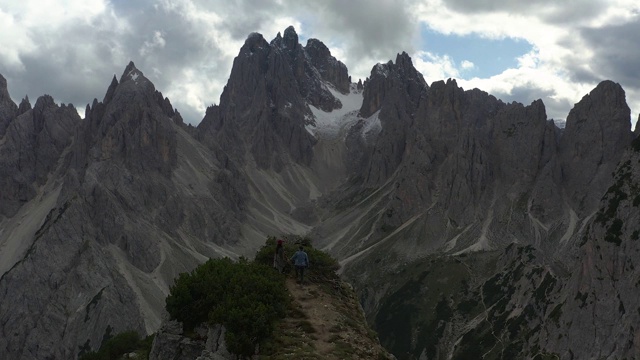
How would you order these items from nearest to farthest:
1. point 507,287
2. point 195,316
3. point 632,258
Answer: point 195,316, point 632,258, point 507,287

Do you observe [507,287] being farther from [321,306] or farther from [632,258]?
[321,306]

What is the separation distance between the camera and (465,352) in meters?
152

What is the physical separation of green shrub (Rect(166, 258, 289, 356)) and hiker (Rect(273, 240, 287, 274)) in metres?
1.51

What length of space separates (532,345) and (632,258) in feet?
91.7

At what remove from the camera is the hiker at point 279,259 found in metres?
35.8

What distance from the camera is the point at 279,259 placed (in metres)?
36.2

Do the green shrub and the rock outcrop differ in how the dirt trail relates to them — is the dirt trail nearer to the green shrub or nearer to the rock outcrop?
the green shrub

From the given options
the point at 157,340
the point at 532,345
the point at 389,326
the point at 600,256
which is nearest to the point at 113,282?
the point at 389,326

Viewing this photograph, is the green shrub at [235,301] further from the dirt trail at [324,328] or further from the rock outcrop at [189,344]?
the dirt trail at [324,328]

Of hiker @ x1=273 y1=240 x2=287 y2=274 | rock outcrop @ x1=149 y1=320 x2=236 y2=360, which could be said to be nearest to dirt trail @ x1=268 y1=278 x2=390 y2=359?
hiker @ x1=273 y1=240 x2=287 y2=274

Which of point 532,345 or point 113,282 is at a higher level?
point 113,282

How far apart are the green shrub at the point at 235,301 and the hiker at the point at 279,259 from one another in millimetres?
1506

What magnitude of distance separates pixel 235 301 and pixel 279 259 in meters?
8.02

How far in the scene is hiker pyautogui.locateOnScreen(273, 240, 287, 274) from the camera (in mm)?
35781
